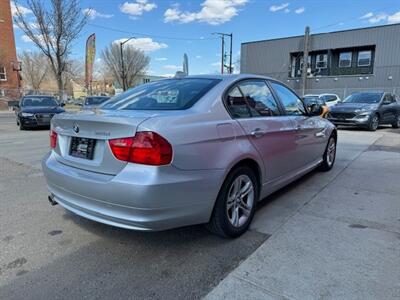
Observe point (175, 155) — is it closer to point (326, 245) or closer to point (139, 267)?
point (139, 267)

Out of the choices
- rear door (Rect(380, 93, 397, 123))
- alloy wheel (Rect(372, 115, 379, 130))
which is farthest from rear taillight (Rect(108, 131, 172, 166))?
rear door (Rect(380, 93, 397, 123))

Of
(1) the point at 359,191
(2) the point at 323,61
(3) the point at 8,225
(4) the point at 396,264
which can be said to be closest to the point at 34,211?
(3) the point at 8,225

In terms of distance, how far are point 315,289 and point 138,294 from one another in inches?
51.0

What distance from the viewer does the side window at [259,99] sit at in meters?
3.44

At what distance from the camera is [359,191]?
4.62 metres

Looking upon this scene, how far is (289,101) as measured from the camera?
14.2 feet

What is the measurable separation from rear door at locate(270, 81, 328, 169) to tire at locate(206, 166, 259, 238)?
1.11m

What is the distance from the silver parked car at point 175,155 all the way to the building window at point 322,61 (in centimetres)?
3178

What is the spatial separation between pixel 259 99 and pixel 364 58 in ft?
105

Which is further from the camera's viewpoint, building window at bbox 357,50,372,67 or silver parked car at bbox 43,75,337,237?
building window at bbox 357,50,372,67

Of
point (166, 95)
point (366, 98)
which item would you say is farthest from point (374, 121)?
point (166, 95)

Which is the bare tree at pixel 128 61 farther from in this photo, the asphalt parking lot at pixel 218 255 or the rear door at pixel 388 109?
the asphalt parking lot at pixel 218 255

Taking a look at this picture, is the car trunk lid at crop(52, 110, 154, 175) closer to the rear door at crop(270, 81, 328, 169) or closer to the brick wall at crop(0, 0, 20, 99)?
the rear door at crop(270, 81, 328, 169)

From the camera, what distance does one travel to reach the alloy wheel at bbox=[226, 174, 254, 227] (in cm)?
307
